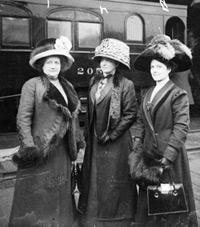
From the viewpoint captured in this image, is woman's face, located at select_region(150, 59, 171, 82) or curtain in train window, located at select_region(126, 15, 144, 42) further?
curtain in train window, located at select_region(126, 15, 144, 42)

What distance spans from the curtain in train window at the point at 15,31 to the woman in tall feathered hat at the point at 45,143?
12.8 feet

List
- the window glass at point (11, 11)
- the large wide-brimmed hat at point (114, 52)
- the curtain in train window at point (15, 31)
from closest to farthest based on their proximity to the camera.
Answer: the large wide-brimmed hat at point (114, 52) < the window glass at point (11, 11) < the curtain in train window at point (15, 31)

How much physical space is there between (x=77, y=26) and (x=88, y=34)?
1.07 feet

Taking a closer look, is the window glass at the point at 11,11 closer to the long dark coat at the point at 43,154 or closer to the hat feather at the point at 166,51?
the long dark coat at the point at 43,154

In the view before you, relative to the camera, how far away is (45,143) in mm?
2514

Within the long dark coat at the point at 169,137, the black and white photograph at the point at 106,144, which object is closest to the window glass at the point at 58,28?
the black and white photograph at the point at 106,144

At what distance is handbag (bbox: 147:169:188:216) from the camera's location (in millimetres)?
2398

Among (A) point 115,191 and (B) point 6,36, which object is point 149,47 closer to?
(A) point 115,191

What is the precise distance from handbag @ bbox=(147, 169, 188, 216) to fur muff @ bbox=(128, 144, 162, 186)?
0.28 ft

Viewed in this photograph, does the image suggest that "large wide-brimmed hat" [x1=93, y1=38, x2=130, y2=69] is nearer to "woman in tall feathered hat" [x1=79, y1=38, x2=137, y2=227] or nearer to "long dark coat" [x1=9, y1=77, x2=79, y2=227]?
"woman in tall feathered hat" [x1=79, y1=38, x2=137, y2=227]

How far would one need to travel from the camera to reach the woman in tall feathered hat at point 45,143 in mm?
2502

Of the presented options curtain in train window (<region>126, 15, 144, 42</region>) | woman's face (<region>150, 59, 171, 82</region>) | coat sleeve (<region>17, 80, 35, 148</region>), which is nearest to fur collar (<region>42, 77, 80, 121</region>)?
coat sleeve (<region>17, 80, 35, 148</region>)

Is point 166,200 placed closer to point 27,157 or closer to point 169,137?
point 169,137

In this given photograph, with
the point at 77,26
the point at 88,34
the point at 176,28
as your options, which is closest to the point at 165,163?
the point at 77,26
